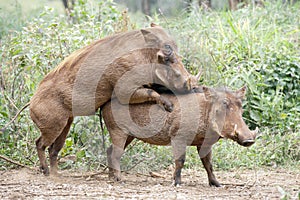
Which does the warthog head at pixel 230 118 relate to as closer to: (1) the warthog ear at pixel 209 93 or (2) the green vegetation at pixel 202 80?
(1) the warthog ear at pixel 209 93

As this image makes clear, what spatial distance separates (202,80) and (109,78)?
2.68 m

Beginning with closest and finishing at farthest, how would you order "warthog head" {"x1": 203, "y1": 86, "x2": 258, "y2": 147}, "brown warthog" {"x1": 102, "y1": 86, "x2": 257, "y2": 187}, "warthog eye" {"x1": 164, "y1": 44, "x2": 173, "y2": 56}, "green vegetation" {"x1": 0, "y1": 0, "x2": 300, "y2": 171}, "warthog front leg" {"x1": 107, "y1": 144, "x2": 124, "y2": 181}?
"warthog head" {"x1": 203, "y1": 86, "x2": 258, "y2": 147}, "brown warthog" {"x1": 102, "y1": 86, "x2": 257, "y2": 187}, "warthog eye" {"x1": 164, "y1": 44, "x2": 173, "y2": 56}, "warthog front leg" {"x1": 107, "y1": 144, "x2": 124, "y2": 181}, "green vegetation" {"x1": 0, "y1": 0, "x2": 300, "y2": 171}

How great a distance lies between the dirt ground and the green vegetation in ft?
1.02

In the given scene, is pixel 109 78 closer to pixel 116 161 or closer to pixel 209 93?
pixel 116 161

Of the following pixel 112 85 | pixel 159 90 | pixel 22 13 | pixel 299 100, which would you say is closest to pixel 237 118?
pixel 159 90

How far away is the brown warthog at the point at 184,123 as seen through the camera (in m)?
5.54

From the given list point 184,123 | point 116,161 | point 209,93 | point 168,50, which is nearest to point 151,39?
point 168,50

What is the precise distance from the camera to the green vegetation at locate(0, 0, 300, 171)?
7082 millimetres

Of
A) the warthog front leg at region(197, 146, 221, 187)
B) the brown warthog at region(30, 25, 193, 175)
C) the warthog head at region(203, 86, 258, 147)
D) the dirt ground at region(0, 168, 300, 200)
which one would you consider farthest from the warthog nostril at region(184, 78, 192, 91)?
the dirt ground at region(0, 168, 300, 200)

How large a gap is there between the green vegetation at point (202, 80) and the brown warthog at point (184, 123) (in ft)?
2.35

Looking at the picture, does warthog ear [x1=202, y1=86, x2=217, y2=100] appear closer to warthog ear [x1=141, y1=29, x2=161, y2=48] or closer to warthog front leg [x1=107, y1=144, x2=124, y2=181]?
warthog ear [x1=141, y1=29, x2=161, y2=48]

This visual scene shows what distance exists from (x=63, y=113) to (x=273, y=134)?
2956 millimetres

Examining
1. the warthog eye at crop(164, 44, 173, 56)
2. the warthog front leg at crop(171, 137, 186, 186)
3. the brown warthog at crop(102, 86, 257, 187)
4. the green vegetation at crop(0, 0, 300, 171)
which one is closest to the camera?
the brown warthog at crop(102, 86, 257, 187)

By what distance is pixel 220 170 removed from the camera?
7.02 m
